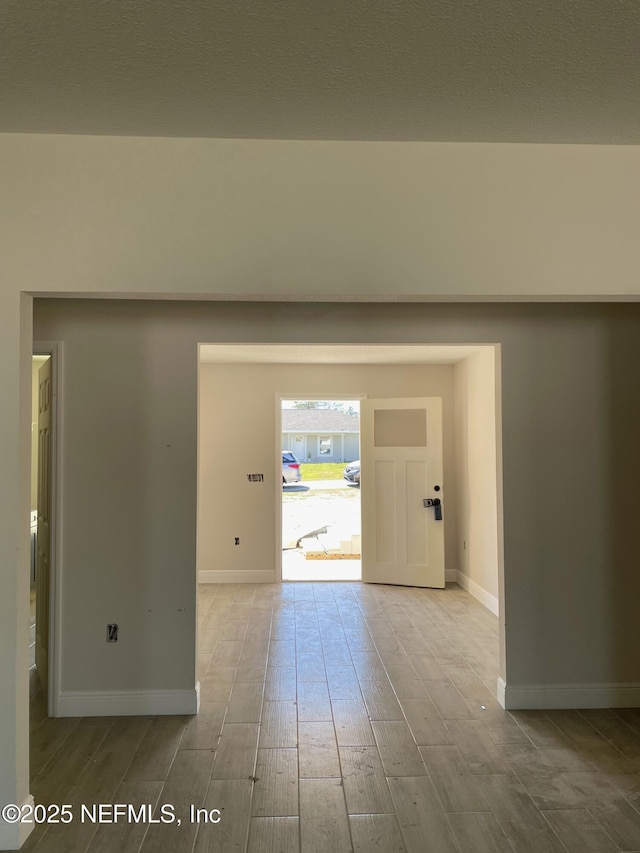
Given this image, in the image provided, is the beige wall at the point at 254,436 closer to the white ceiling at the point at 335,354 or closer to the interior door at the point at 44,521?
the white ceiling at the point at 335,354

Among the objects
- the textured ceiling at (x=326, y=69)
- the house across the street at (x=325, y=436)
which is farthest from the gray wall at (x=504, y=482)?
the house across the street at (x=325, y=436)

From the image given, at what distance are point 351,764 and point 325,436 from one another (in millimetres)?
9807

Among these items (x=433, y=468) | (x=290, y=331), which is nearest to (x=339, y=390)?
(x=433, y=468)

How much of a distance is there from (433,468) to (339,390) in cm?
138

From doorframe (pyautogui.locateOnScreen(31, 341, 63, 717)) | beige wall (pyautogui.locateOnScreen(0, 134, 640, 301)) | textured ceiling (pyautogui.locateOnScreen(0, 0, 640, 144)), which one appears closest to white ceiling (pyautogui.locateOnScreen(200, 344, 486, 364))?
doorframe (pyautogui.locateOnScreen(31, 341, 63, 717))

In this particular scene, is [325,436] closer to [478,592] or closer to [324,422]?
[324,422]

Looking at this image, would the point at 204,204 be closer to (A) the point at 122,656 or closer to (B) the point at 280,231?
(B) the point at 280,231

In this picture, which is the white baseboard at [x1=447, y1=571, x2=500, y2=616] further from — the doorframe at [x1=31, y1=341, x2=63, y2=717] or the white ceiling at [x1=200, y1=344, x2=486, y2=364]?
the doorframe at [x1=31, y1=341, x2=63, y2=717]

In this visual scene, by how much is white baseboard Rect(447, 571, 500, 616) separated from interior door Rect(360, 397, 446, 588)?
0.28 m

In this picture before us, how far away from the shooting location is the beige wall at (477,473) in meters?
5.18

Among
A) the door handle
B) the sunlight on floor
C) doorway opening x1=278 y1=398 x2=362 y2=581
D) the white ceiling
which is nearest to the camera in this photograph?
the white ceiling

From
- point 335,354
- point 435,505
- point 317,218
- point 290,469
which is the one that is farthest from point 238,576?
point 290,469

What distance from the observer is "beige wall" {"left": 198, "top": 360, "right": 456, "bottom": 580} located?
6281 millimetres

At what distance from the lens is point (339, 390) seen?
6434 mm
